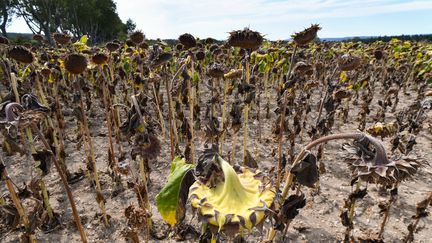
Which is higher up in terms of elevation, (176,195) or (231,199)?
(231,199)

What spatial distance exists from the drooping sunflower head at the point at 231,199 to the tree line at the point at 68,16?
30.6m

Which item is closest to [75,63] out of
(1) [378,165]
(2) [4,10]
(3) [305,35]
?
(3) [305,35]

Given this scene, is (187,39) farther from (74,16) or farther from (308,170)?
(74,16)

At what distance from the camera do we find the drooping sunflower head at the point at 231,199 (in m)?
0.71

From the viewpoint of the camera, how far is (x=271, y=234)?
7.04ft

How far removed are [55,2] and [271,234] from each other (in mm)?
39720

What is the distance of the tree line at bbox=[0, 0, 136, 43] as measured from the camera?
3462cm

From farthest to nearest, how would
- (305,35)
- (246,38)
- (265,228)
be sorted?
(265,228) → (305,35) → (246,38)

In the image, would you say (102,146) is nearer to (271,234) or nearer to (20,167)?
(20,167)

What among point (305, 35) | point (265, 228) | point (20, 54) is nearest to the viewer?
point (305, 35)

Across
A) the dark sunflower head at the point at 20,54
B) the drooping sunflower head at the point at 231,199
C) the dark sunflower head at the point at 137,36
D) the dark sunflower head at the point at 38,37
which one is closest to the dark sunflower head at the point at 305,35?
the drooping sunflower head at the point at 231,199

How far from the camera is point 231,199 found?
30.1 inches

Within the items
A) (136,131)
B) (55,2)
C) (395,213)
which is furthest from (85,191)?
(55,2)

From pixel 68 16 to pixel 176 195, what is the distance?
45618 mm
